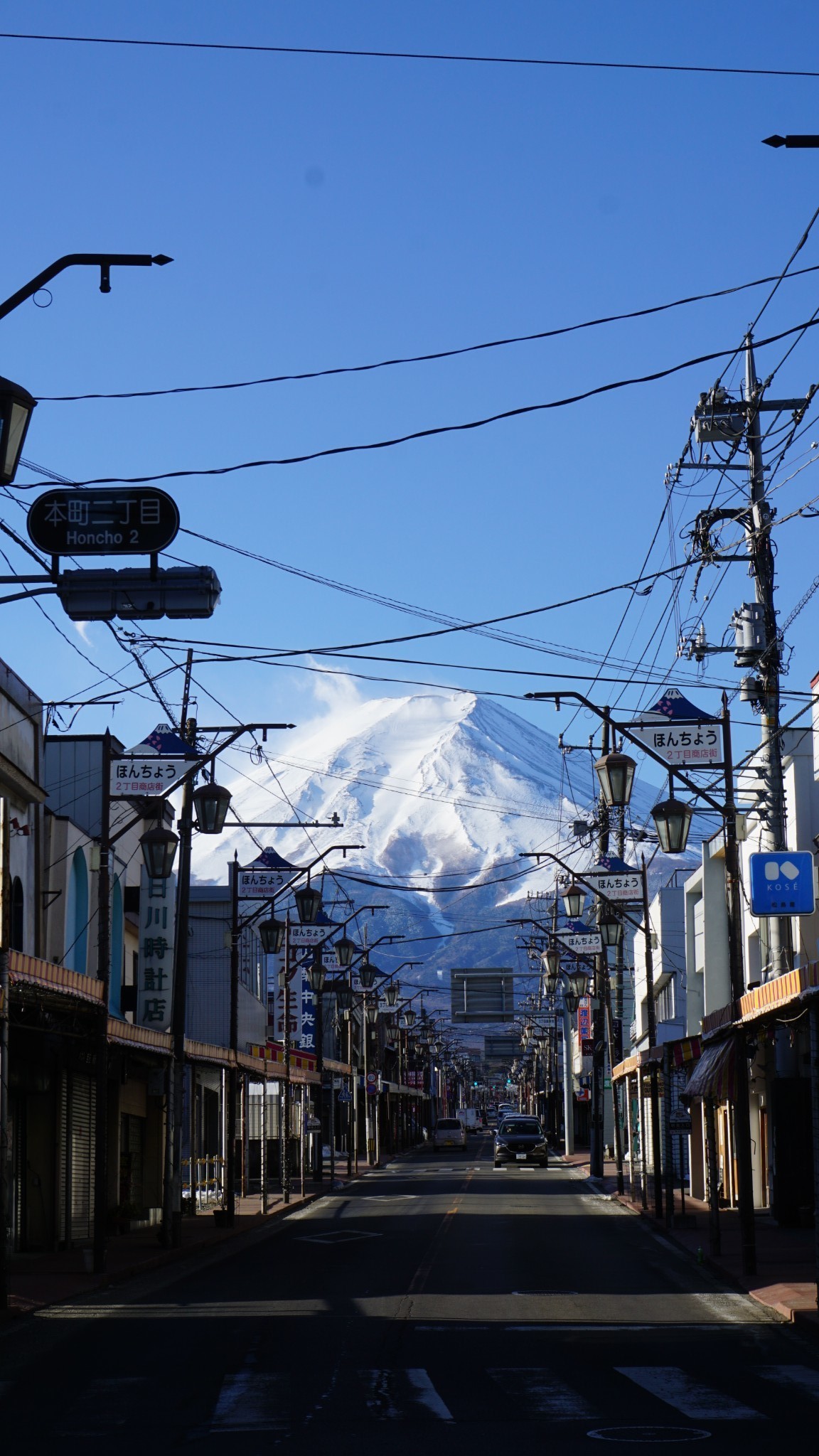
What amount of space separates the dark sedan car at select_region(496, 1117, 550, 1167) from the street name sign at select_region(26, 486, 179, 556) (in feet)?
190

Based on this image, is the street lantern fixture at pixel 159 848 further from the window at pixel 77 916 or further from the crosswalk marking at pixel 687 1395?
the crosswalk marking at pixel 687 1395

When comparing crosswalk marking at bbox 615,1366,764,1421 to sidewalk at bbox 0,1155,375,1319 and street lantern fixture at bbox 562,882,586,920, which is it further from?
street lantern fixture at bbox 562,882,586,920

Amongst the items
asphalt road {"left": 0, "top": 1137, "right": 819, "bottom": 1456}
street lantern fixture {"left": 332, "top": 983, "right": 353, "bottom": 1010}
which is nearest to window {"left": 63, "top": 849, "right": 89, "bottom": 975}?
asphalt road {"left": 0, "top": 1137, "right": 819, "bottom": 1456}

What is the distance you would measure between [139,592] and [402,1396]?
626 centimetres

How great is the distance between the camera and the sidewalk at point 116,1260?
2106 cm

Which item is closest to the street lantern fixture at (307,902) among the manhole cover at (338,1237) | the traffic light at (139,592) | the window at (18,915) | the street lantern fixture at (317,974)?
the street lantern fixture at (317,974)

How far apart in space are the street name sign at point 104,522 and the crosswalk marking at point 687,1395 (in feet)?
23.6

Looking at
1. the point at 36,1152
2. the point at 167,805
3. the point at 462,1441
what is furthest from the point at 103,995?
the point at 167,805

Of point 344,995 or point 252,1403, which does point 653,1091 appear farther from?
point 344,995

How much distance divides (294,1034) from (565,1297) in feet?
202

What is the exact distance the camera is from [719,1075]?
25.0 metres

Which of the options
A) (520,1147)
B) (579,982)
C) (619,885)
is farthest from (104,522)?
(520,1147)

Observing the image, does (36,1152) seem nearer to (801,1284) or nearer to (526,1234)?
(526,1234)

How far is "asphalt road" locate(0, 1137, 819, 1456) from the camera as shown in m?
10.6
